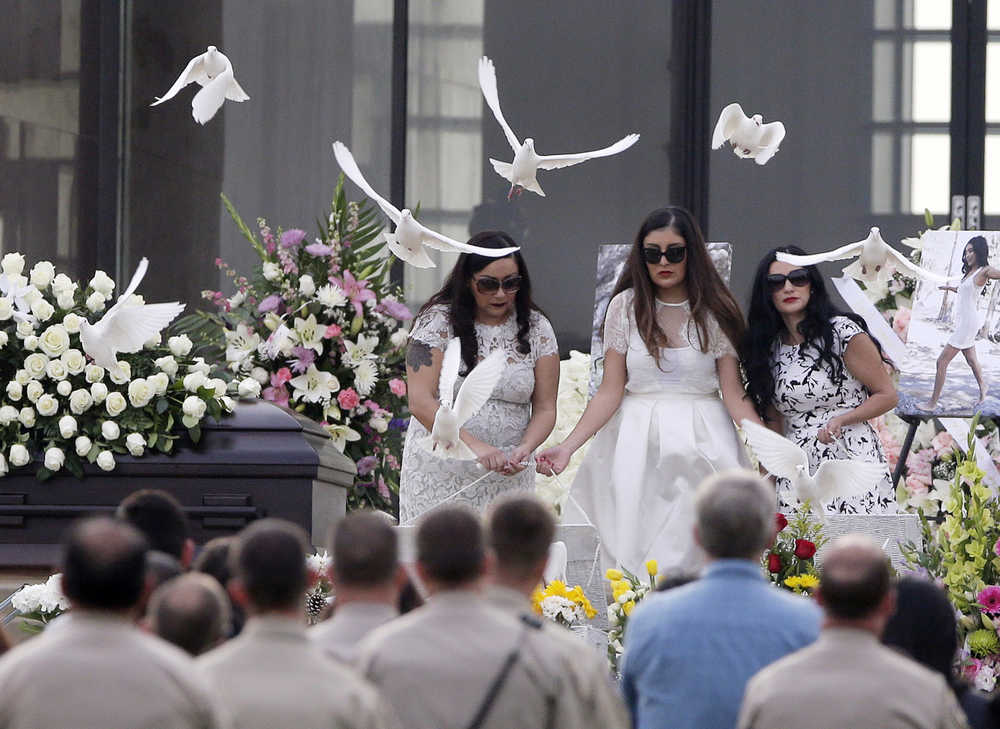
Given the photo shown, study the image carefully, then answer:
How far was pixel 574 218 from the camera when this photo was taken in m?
9.86

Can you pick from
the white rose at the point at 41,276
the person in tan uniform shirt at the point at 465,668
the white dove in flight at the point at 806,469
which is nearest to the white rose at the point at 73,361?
the white rose at the point at 41,276

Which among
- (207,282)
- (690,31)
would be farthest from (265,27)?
(690,31)

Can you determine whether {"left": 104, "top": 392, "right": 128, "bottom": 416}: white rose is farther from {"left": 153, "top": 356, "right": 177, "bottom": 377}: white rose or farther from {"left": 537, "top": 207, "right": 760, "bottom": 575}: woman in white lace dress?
{"left": 537, "top": 207, "right": 760, "bottom": 575}: woman in white lace dress

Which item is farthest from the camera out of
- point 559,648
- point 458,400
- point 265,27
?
point 265,27

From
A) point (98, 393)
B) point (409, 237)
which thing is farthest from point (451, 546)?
point (409, 237)

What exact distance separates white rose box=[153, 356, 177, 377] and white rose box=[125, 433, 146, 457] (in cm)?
29

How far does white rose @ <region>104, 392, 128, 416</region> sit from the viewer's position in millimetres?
5520

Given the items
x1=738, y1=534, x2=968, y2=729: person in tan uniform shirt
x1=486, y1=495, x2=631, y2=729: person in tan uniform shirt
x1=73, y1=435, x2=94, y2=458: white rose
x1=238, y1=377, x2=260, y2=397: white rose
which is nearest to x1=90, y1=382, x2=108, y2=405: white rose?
x1=73, y1=435, x2=94, y2=458: white rose

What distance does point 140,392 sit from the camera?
5.57 m

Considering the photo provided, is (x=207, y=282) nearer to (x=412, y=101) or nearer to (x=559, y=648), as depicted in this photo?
(x=412, y=101)

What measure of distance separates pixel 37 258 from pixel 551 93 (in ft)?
9.65

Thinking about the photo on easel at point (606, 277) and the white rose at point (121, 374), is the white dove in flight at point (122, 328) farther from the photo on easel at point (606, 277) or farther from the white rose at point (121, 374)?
the photo on easel at point (606, 277)

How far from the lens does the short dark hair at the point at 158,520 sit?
371cm

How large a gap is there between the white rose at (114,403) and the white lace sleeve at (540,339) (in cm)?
141
